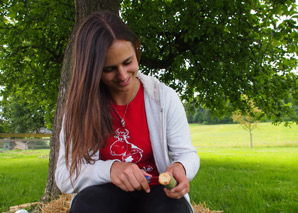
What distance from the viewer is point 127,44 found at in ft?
5.80

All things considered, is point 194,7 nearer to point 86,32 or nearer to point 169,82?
point 169,82

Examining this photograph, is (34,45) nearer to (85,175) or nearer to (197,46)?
(197,46)

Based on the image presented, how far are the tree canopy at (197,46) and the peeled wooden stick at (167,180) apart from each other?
386 cm

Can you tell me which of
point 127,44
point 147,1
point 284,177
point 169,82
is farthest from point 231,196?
point 147,1

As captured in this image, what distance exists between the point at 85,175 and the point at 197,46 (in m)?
5.83

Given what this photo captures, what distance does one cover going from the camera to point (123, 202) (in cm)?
168

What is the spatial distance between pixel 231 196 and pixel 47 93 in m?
6.49

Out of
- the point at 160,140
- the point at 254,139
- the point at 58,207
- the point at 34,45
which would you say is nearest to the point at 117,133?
the point at 160,140

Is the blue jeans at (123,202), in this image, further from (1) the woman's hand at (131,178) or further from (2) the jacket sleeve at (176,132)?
(2) the jacket sleeve at (176,132)

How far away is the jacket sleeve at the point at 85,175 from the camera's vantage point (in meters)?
1.66

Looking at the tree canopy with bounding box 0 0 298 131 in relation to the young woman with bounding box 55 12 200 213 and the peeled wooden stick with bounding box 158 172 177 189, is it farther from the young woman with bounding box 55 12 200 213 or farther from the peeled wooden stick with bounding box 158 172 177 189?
the peeled wooden stick with bounding box 158 172 177 189

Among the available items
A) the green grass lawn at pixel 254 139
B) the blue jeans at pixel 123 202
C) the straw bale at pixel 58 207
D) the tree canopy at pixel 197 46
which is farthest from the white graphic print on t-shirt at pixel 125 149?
the green grass lawn at pixel 254 139

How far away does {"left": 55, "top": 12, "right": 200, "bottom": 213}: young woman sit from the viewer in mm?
1575

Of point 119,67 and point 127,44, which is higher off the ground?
point 127,44
